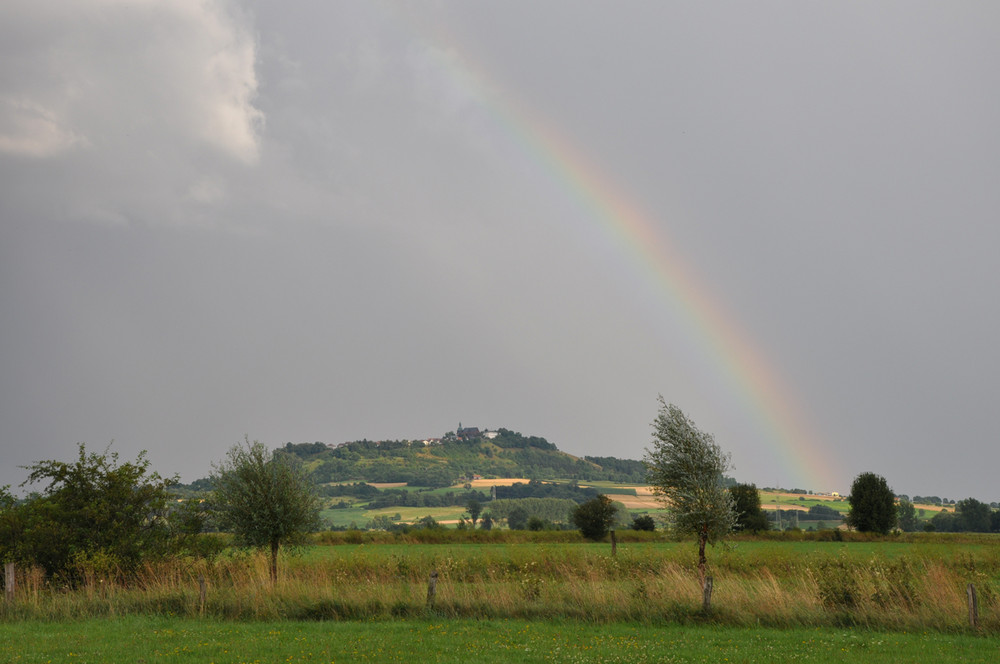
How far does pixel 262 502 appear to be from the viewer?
1043 inches

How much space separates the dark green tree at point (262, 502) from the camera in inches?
1041

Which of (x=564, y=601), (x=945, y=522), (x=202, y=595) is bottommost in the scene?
(x=945, y=522)

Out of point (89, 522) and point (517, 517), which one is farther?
point (517, 517)

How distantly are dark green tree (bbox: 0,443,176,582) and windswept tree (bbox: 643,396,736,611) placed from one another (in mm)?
18926

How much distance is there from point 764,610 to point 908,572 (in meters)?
6.98

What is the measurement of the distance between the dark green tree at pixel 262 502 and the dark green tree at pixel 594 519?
50.1 meters

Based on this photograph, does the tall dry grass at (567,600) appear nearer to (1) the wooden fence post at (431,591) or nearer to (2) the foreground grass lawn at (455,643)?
(1) the wooden fence post at (431,591)

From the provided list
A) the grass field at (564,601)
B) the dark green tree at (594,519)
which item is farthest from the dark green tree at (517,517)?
the grass field at (564,601)

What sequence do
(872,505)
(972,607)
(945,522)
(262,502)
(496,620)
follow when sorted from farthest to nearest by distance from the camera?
(945,522) → (872,505) → (262,502) → (496,620) → (972,607)

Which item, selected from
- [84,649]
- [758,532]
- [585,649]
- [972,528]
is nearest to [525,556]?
[585,649]

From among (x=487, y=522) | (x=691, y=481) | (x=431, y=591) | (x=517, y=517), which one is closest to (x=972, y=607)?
(x=691, y=481)

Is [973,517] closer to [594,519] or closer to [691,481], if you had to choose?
[594,519]

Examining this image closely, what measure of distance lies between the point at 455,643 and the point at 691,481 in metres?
10.5

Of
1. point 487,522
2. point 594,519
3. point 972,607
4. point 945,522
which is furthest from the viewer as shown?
point 945,522
